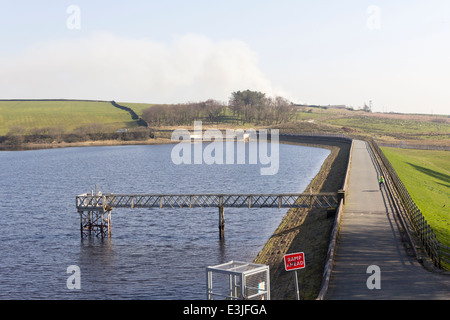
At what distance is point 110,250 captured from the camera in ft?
133

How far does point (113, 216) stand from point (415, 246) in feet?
107

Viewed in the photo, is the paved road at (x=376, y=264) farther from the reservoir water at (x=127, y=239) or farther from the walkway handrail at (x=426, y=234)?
the reservoir water at (x=127, y=239)

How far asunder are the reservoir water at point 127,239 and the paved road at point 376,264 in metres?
8.02

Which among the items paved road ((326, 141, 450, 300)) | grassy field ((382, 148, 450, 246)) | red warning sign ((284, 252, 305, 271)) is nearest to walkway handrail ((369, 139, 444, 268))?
paved road ((326, 141, 450, 300))

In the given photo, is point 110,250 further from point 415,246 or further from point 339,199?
point 415,246

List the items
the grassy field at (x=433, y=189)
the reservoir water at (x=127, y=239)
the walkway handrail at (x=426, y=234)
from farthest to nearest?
1. the grassy field at (x=433, y=189)
2. the reservoir water at (x=127, y=239)
3. the walkway handrail at (x=426, y=234)

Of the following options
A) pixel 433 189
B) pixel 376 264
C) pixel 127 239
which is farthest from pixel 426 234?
pixel 433 189

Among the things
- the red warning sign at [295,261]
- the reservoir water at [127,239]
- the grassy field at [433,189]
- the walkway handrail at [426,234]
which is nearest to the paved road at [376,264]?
the walkway handrail at [426,234]

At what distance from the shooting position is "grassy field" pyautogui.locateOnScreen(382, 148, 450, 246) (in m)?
38.2

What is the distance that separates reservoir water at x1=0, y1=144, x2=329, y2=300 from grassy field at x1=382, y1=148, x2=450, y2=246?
489 inches

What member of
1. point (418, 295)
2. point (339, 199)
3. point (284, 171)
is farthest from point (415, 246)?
point (284, 171)

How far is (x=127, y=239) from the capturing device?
43469 millimetres

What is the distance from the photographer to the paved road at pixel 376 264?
2111 centimetres

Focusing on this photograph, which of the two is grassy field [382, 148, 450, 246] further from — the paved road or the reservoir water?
the reservoir water
